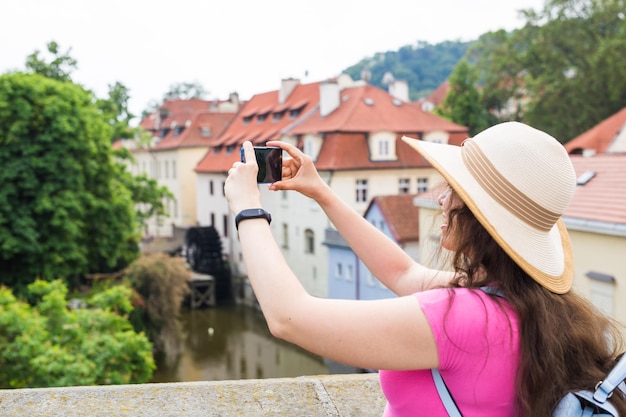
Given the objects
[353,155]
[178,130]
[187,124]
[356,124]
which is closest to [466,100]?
[356,124]

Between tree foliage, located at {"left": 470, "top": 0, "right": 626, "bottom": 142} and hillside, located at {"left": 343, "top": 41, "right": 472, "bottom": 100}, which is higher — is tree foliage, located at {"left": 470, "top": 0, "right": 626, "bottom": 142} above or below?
below

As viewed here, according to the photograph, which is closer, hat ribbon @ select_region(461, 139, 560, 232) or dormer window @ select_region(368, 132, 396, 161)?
hat ribbon @ select_region(461, 139, 560, 232)

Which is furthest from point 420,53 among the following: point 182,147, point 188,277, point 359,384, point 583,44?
point 359,384

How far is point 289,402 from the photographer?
240 cm

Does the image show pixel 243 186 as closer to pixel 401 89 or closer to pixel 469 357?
pixel 469 357

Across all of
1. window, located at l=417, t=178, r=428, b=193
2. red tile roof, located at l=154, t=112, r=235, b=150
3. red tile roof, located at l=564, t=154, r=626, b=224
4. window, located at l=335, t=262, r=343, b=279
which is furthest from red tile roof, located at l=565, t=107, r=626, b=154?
red tile roof, located at l=154, t=112, r=235, b=150

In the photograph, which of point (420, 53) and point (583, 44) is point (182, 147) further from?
point (420, 53)

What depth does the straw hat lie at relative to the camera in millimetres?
1518

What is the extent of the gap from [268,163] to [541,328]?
72cm

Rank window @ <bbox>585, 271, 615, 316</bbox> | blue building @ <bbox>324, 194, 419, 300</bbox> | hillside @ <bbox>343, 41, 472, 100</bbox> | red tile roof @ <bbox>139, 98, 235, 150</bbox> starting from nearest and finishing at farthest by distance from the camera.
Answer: window @ <bbox>585, 271, 615, 316</bbox>, blue building @ <bbox>324, 194, 419, 300</bbox>, red tile roof @ <bbox>139, 98, 235, 150</bbox>, hillside @ <bbox>343, 41, 472, 100</bbox>

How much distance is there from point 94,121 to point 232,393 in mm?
21887

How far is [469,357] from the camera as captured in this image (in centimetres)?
144

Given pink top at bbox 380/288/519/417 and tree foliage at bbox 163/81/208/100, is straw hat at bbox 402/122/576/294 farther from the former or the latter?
tree foliage at bbox 163/81/208/100

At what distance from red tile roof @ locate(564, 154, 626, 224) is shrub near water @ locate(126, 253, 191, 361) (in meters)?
13.2
